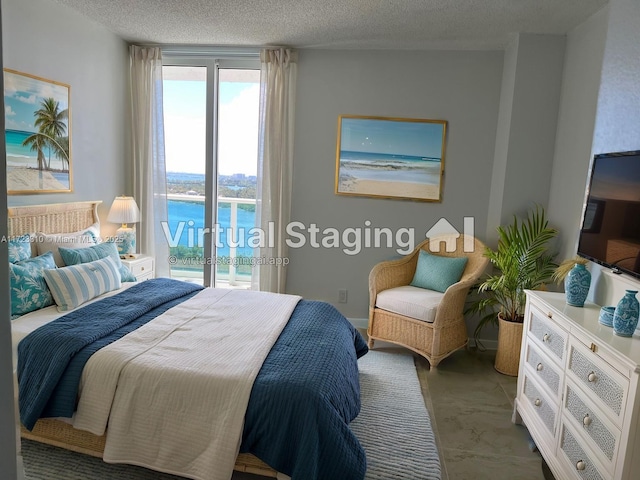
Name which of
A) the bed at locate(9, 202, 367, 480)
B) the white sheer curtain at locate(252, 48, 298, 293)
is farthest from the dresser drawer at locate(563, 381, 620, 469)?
the white sheer curtain at locate(252, 48, 298, 293)

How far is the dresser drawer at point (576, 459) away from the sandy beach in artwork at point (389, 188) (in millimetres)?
2338

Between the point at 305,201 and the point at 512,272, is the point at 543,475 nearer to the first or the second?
the point at 512,272

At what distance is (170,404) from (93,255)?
1696 mm

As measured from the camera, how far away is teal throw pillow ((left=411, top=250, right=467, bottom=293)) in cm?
365

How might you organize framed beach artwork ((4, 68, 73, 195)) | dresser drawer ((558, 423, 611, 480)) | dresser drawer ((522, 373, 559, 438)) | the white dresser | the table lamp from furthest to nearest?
the table lamp < framed beach artwork ((4, 68, 73, 195)) < dresser drawer ((522, 373, 559, 438)) < dresser drawer ((558, 423, 611, 480)) < the white dresser

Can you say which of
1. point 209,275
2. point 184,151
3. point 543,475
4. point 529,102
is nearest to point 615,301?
point 543,475

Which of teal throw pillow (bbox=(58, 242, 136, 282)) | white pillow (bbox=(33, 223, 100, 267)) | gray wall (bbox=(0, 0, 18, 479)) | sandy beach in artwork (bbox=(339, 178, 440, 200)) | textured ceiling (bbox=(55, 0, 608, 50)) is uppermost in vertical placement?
textured ceiling (bbox=(55, 0, 608, 50))

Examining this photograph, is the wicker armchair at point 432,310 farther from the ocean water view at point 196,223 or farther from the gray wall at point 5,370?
the gray wall at point 5,370

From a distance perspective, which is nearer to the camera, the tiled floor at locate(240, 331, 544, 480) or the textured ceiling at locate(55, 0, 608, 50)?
the tiled floor at locate(240, 331, 544, 480)

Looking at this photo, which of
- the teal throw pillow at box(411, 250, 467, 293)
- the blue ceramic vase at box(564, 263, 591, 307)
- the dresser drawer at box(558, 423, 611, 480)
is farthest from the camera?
the teal throw pillow at box(411, 250, 467, 293)

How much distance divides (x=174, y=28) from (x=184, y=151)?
1140mm

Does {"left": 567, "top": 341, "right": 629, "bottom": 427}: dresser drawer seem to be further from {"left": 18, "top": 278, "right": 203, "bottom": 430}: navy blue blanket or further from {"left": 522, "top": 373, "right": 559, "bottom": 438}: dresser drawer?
{"left": 18, "top": 278, "right": 203, "bottom": 430}: navy blue blanket

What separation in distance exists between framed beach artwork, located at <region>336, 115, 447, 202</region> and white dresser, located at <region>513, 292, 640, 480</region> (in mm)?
1668

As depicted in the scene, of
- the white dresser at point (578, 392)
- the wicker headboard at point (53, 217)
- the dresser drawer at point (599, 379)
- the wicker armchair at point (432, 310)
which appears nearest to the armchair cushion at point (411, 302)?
the wicker armchair at point (432, 310)
